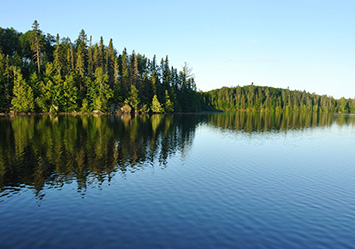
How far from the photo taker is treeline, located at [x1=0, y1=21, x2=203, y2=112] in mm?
104312

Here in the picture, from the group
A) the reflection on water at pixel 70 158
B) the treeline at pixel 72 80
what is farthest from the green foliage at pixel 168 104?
the reflection on water at pixel 70 158

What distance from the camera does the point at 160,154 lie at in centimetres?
3631

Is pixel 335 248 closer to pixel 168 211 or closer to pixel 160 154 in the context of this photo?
pixel 168 211

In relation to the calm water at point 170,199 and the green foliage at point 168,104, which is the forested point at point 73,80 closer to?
the green foliage at point 168,104

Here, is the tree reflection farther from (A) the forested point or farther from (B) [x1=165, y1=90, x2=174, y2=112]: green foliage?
(B) [x1=165, y1=90, x2=174, y2=112]: green foliage

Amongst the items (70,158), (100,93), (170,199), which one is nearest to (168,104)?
(100,93)

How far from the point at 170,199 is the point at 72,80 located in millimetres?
114398

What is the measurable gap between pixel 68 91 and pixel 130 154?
9511 centimetres

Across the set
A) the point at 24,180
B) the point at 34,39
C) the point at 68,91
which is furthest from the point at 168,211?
the point at 34,39

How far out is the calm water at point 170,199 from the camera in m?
13.5

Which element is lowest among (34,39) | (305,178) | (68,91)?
(305,178)

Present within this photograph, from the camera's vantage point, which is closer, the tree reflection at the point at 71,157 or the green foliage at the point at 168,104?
the tree reflection at the point at 71,157

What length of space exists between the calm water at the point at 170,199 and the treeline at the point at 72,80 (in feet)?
272

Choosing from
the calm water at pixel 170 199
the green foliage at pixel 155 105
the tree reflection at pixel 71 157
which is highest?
the green foliage at pixel 155 105
